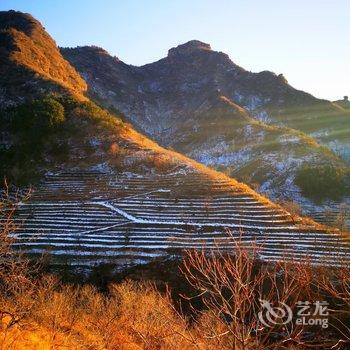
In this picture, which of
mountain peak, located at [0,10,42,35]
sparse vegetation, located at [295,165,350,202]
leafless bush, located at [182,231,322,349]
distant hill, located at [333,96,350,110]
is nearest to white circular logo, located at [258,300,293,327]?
leafless bush, located at [182,231,322,349]

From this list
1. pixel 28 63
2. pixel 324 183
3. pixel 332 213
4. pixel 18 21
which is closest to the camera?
pixel 332 213

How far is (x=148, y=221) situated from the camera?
44.2 meters

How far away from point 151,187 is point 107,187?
5.46 m

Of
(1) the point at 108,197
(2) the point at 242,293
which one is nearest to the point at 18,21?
(1) the point at 108,197

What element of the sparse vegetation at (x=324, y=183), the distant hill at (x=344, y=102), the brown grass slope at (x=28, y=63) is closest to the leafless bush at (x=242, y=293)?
the sparse vegetation at (x=324, y=183)

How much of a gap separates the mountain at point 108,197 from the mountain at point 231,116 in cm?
2540

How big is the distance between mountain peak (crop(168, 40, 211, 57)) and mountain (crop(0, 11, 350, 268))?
4251 inches

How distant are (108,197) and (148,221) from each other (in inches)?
328

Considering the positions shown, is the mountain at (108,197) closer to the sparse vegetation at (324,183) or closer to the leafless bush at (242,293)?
the leafless bush at (242,293)

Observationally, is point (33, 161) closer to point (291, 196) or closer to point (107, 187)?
point (107, 187)

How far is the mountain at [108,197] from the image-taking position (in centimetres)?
3884

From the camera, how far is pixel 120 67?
165 metres

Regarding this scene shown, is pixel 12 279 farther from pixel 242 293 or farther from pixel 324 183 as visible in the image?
pixel 324 183

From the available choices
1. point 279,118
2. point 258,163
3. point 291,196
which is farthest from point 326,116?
point 291,196
